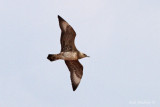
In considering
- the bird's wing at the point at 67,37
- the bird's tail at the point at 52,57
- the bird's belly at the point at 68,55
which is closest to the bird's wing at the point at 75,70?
the bird's belly at the point at 68,55

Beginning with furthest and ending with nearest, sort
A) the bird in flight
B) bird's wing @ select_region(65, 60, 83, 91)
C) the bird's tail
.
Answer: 1. bird's wing @ select_region(65, 60, 83, 91)
2. the bird in flight
3. the bird's tail

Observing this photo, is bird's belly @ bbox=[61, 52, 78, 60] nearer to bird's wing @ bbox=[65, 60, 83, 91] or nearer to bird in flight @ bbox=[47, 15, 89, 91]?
bird in flight @ bbox=[47, 15, 89, 91]

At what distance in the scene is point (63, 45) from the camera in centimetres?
1930

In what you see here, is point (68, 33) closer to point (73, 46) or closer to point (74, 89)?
point (73, 46)

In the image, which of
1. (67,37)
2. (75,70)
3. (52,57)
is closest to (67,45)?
(67,37)

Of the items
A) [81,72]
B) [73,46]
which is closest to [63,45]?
[73,46]

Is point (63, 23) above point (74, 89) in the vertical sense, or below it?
above

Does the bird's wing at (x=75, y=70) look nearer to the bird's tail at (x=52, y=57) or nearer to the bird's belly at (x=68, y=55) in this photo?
the bird's belly at (x=68, y=55)

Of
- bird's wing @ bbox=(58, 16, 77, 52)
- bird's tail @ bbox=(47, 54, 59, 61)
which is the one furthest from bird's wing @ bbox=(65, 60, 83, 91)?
bird's tail @ bbox=(47, 54, 59, 61)

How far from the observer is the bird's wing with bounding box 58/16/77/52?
19.2 meters

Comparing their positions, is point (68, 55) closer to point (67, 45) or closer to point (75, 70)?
point (67, 45)

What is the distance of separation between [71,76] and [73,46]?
6.17 ft

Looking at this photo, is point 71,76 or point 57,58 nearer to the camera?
point 57,58

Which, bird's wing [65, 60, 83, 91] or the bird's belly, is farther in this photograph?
bird's wing [65, 60, 83, 91]
